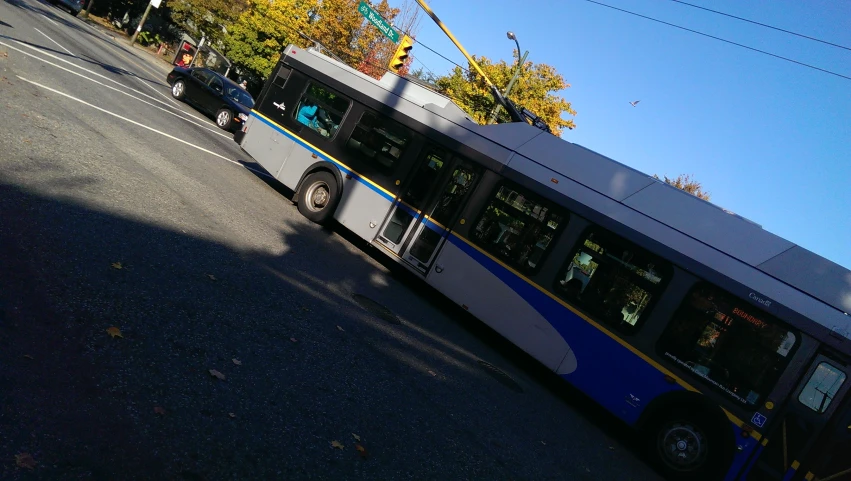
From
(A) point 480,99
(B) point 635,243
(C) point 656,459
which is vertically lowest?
(C) point 656,459

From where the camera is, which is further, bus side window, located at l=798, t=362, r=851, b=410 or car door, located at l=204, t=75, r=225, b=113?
car door, located at l=204, t=75, r=225, b=113

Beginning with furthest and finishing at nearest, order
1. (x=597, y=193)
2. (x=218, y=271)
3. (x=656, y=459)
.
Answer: (x=597, y=193) < (x=656, y=459) < (x=218, y=271)

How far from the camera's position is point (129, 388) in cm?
414

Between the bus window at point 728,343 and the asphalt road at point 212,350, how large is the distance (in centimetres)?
165

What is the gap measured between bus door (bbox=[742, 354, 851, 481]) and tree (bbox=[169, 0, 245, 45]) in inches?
1677

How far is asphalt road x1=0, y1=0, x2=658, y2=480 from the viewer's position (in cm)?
385

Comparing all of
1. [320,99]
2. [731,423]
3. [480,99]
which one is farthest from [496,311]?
[480,99]

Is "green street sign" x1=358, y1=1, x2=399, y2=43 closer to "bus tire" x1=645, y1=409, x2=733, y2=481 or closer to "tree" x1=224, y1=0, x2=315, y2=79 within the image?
"bus tire" x1=645, y1=409, x2=733, y2=481

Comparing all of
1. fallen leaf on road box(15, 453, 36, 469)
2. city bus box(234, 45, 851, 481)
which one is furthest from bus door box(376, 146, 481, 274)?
fallen leaf on road box(15, 453, 36, 469)

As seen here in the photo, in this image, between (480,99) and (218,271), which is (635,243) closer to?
(218,271)

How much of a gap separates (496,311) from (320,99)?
670 centimetres

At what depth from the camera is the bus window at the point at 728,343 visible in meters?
7.84

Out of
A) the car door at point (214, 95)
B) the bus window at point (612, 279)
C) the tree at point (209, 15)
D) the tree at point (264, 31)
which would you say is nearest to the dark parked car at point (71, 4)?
Result: the tree at point (209, 15)

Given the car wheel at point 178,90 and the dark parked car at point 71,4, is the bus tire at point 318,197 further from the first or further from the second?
the dark parked car at point 71,4
